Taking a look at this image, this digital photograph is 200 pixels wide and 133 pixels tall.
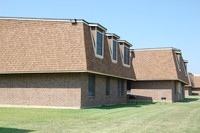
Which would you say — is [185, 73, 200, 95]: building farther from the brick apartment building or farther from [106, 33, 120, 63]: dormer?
the brick apartment building

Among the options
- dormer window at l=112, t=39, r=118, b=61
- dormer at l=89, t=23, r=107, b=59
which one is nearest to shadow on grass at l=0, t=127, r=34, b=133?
dormer at l=89, t=23, r=107, b=59

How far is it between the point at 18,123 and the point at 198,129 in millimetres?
7576

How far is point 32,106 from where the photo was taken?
24.5 meters

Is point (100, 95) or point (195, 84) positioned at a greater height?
point (195, 84)

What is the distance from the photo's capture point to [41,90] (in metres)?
24.5

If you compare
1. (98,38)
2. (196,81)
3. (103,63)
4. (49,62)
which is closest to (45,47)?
(49,62)

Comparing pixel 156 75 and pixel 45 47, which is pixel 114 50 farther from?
pixel 156 75

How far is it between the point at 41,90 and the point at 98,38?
6084mm

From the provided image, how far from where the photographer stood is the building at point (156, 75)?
137 ft

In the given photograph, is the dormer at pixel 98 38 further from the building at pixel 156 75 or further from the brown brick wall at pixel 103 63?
the building at pixel 156 75

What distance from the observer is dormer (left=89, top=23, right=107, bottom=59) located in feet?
84.2

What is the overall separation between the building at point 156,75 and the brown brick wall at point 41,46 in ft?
65.8

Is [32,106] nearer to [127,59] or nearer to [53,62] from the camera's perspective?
[53,62]

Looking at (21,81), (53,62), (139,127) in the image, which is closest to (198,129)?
(139,127)
